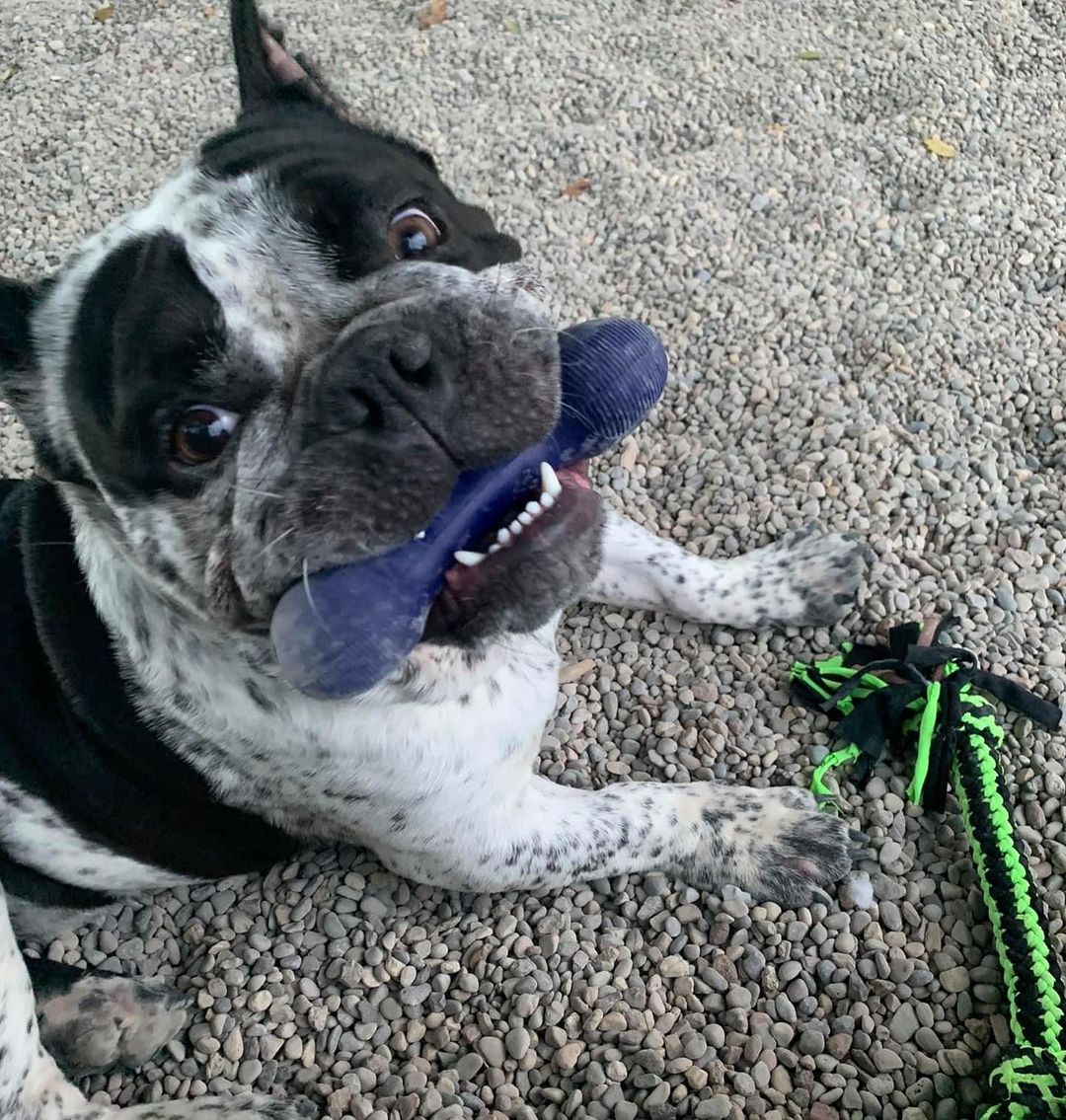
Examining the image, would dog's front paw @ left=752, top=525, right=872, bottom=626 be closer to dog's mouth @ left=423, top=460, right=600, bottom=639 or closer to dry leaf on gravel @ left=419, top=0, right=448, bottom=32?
dog's mouth @ left=423, top=460, right=600, bottom=639

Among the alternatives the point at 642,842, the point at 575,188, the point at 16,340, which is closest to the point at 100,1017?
the point at 642,842

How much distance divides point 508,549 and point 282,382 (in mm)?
505

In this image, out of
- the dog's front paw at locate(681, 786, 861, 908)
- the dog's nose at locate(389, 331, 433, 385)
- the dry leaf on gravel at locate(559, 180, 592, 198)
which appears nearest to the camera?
the dog's nose at locate(389, 331, 433, 385)

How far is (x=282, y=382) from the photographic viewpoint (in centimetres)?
187

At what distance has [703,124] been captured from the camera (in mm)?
4621

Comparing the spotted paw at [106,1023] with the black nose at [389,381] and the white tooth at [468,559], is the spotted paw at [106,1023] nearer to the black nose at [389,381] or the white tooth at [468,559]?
the white tooth at [468,559]

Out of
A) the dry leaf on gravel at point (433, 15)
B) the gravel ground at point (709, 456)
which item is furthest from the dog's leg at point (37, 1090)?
the dry leaf on gravel at point (433, 15)

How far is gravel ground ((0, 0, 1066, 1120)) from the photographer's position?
2.51 m

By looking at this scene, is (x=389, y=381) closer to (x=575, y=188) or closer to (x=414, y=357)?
(x=414, y=357)

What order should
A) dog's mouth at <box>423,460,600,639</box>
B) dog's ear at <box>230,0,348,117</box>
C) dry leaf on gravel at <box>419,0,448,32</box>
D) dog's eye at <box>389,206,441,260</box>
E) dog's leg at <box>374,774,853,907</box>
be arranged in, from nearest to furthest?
1. dog's mouth at <box>423,460,600,639</box>
2. dog's eye at <box>389,206,441,260</box>
3. dog's ear at <box>230,0,348,117</box>
4. dog's leg at <box>374,774,853,907</box>
5. dry leaf on gravel at <box>419,0,448,32</box>

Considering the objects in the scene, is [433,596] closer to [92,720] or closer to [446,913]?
[92,720]

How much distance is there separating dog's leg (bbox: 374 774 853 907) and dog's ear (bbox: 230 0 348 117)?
168cm

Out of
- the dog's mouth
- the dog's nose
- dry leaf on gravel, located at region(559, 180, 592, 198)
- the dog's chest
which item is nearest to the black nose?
the dog's nose

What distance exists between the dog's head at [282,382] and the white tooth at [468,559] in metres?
0.02
